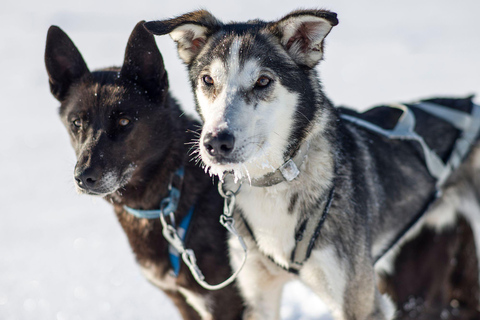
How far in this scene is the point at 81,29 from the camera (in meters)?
11.6

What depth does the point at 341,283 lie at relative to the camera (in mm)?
2242

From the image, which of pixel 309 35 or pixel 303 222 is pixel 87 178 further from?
pixel 309 35

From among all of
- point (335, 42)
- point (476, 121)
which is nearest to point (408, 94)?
point (335, 42)

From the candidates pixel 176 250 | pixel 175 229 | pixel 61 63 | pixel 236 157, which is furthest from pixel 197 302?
pixel 61 63

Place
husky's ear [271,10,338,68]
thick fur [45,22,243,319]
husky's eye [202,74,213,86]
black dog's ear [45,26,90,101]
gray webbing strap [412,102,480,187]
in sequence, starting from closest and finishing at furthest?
husky's ear [271,10,338,68], husky's eye [202,74,213,86], thick fur [45,22,243,319], black dog's ear [45,26,90,101], gray webbing strap [412,102,480,187]

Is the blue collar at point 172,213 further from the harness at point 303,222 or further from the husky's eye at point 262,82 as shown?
the husky's eye at point 262,82

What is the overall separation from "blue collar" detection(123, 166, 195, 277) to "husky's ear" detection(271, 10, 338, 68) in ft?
3.45

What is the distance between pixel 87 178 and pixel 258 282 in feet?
3.70

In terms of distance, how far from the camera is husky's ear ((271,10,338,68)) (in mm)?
1938

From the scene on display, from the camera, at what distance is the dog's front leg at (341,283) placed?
2.25 meters

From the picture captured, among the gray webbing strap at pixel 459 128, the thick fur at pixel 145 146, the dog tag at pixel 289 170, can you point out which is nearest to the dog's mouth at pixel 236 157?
the dog tag at pixel 289 170

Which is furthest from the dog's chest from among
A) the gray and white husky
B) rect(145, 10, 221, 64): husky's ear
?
rect(145, 10, 221, 64): husky's ear

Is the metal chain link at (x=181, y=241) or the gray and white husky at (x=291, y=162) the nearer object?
the gray and white husky at (x=291, y=162)

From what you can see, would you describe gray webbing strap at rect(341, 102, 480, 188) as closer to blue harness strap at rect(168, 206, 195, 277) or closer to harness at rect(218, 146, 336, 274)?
harness at rect(218, 146, 336, 274)
